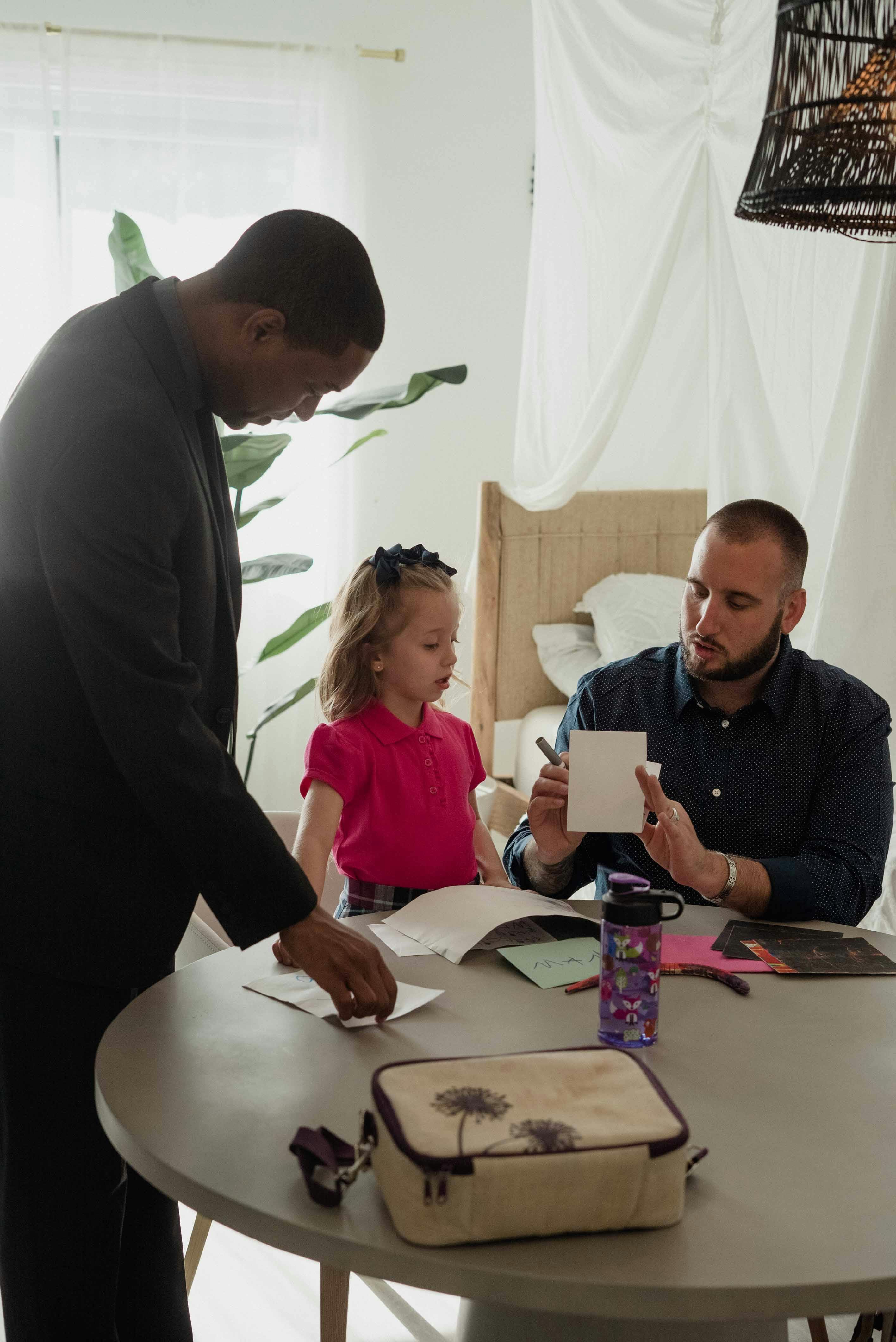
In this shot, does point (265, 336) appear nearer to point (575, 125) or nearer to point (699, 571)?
point (699, 571)

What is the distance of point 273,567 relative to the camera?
304cm

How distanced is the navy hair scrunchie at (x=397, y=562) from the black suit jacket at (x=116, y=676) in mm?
546

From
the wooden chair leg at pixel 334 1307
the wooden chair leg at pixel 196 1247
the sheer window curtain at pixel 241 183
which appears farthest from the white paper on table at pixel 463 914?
the sheer window curtain at pixel 241 183

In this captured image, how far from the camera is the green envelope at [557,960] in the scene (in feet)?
4.33

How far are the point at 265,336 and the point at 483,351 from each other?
312 centimetres

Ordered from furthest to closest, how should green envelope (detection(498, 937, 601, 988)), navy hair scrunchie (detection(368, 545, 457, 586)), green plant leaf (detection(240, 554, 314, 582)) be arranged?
green plant leaf (detection(240, 554, 314, 582)), navy hair scrunchie (detection(368, 545, 457, 586)), green envelope (detection(498, 937, 601, 988))

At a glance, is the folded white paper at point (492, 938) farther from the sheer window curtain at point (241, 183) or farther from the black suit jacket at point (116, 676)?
the sheer window curtain at point (241, 183)

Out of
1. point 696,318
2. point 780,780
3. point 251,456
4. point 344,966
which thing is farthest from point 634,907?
point 696,318

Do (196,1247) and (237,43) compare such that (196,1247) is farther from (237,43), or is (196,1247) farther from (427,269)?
(237,43)

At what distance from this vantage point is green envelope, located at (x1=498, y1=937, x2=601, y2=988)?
1321 millimetres

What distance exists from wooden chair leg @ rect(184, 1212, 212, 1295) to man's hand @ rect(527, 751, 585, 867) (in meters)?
0.75

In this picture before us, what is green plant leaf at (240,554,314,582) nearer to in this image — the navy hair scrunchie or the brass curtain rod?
the navy hair scrunchie

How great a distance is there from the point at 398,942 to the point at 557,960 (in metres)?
0.20

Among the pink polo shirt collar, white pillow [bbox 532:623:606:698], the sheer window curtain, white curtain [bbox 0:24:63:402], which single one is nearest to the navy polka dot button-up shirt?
the pink polo shirt collar
